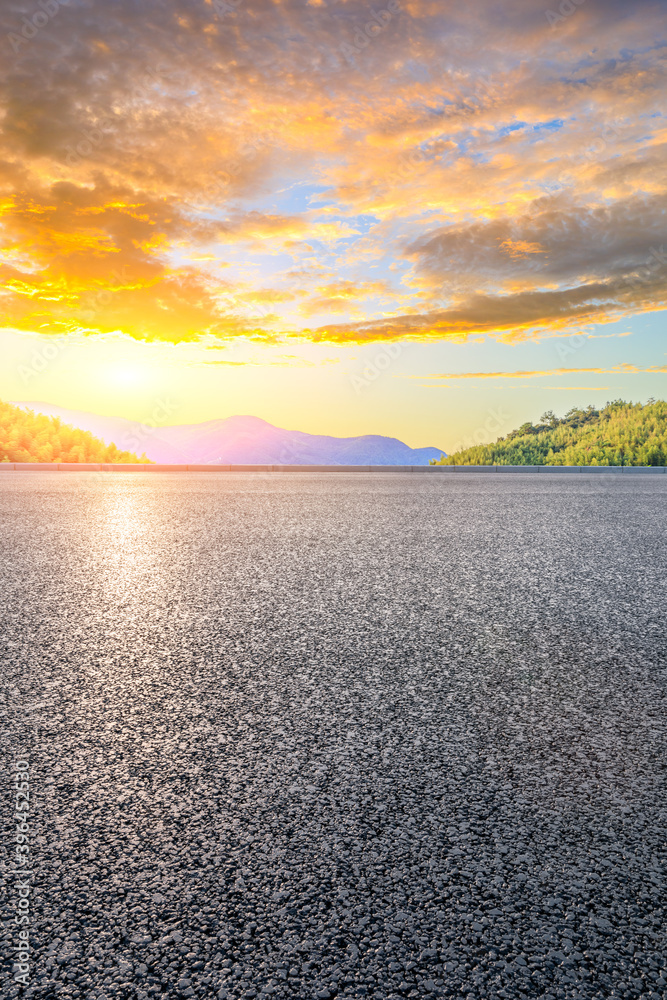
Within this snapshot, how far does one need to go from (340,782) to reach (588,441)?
38.0 meters

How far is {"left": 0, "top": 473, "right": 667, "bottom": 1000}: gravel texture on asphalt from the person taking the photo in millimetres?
1903

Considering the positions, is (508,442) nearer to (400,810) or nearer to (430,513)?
(430,513)

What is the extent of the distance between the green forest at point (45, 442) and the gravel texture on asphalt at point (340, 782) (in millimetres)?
28376

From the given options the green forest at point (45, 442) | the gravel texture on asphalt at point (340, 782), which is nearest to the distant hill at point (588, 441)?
the green forest at point (45, 442)

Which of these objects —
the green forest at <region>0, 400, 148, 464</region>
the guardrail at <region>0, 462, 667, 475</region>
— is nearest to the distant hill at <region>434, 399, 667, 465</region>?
the guardrail at <region>0, 462, 667, 475</region>

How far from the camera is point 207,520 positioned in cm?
1122

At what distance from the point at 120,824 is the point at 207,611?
2995 millimetres

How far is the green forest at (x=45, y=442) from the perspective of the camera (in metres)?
33.1

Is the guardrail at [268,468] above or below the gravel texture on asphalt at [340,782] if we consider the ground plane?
above

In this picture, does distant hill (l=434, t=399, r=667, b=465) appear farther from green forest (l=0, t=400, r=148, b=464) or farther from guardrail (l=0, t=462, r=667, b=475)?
green forest (l=0, t=400, r=148, b=464)

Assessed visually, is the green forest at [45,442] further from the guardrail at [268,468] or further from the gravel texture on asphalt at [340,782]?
the gravel texture on asphalt at [340,782]

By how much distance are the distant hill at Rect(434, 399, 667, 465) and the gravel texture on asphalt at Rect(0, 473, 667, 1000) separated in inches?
1179

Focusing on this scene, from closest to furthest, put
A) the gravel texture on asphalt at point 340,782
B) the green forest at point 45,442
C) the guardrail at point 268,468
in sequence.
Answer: the gravel texture on asphalt at point 340,782
the guardrail at point 268,468
the green forest at point 45,442

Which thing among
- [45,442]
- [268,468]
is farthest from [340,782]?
[45,442]
